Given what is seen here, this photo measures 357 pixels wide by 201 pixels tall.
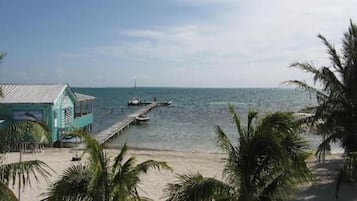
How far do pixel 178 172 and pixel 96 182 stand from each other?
1687 cm

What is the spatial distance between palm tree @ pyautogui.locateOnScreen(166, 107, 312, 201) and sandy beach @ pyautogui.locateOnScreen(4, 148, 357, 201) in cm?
432

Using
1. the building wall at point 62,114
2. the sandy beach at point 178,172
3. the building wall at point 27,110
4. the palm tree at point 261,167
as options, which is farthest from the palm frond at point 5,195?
the building wall at point 27,110

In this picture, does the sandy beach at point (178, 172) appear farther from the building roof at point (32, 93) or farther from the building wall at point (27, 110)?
the building roof at point (32, 93)

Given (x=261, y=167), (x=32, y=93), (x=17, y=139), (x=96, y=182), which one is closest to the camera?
(x=96, y=182)

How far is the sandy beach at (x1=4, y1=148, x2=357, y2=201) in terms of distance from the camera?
1903cm

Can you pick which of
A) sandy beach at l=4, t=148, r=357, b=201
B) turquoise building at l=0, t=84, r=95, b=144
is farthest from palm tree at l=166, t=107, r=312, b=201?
turquoise building at l=0, t=84, r=95, b=144

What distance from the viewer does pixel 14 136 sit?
9578 mm

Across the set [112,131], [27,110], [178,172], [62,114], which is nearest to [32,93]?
[27,110]

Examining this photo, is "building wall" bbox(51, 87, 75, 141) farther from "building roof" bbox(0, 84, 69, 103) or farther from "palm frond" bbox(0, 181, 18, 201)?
"palm frond" bbox(0, 181, 18, 201)

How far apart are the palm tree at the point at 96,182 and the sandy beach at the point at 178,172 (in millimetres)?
4791

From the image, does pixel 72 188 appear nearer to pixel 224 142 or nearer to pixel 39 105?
pixel 224 142

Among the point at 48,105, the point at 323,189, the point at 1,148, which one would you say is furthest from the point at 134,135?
the point at 1,148

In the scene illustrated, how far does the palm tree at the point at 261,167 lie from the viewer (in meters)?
8.76

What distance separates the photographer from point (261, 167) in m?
9.08
